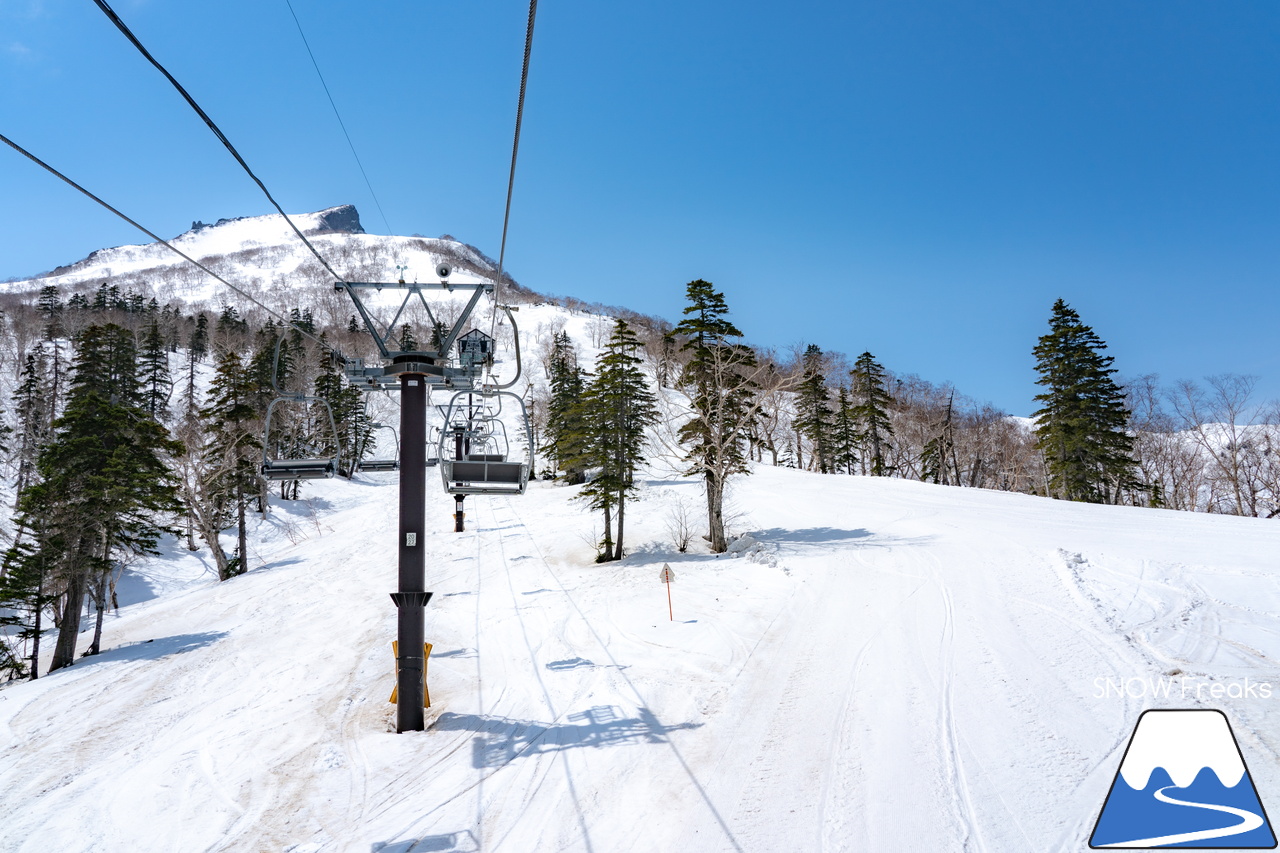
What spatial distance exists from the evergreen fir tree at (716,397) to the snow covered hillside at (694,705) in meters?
3.80

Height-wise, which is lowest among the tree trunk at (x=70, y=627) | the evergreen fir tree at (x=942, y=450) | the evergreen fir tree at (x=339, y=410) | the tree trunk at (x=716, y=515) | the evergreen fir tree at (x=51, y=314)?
the tree trunk at (x=70, y=627)

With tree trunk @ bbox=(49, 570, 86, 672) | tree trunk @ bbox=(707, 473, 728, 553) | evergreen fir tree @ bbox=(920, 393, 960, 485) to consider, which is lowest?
tree trunk @ bbox=(49, 570, 86, 672)

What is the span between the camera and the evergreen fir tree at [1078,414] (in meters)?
35.8

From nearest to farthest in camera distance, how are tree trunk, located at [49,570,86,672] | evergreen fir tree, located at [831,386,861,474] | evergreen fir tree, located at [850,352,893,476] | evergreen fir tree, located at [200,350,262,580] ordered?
1. tree trunk, located at [49,570,86,672]
2. evergreen fir tree, located at [200,350,262,580]
3. evergreen fir tree, located at [850,352,893,476]
4. evergreen fir tree, located at [831,386,861,474]

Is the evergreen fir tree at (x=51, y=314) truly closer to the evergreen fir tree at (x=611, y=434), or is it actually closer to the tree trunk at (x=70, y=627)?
the tree trunk at (x=70, y=627)

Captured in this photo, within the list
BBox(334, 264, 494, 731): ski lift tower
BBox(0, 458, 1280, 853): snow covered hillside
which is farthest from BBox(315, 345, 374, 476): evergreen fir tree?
BBox(334, 264, 494, 731): ski lift tower

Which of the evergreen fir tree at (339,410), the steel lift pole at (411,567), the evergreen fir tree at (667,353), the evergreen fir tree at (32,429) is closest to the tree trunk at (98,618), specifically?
the steel lift pole at (411,567)

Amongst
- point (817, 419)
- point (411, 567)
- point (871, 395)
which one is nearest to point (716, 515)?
point (411, 567)

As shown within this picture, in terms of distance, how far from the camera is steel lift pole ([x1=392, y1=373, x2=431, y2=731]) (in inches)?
438

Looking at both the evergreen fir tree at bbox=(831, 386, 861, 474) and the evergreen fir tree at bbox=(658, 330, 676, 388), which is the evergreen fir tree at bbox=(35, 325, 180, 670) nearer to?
the evergreen fir tree at bbox=(658, 330, 676, 388)

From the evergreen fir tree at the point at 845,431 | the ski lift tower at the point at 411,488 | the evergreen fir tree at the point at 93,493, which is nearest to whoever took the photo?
the ski lift tower at the point at 411,488

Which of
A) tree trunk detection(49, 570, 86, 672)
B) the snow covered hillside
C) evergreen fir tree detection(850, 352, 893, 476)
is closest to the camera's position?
the snow covered hillside

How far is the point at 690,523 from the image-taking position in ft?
110

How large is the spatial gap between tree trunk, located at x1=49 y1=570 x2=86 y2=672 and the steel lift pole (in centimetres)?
1813
